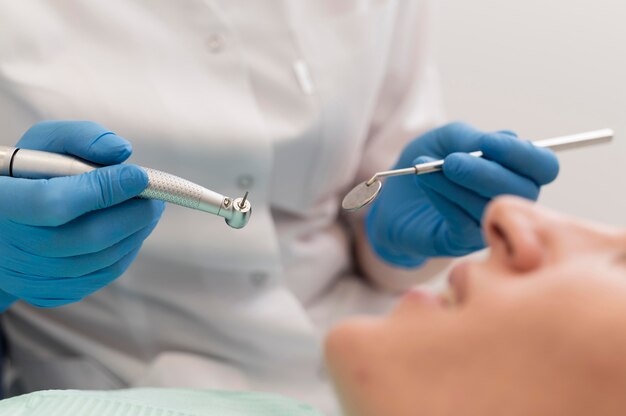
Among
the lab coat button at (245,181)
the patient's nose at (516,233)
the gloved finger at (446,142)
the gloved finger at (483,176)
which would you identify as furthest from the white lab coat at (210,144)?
the patient's nose at (516,233)

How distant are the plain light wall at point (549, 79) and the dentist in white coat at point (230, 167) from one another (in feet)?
0.85

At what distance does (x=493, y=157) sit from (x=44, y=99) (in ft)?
1.73

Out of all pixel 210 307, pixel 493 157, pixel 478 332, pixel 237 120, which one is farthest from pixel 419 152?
pixel 478 332

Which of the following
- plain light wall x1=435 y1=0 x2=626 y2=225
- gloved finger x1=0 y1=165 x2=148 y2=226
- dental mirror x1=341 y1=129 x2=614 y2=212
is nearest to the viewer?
gloved finger x1=0 y1=165 x2=148 y2=226

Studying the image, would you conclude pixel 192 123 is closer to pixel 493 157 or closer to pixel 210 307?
pixel 210 307

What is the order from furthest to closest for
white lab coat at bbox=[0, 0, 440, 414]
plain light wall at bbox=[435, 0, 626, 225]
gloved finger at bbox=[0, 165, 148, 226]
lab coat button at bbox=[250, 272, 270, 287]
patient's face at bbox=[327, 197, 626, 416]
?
plain light wall at bbox=[435, 0, 626, 225] < lab coat button at bbox=[250, 272, 270, 287] < white lab coat at bbox=[0, 0, 440, 414] < gloved finger at bbox=[0, 165, 148, 226] < patient's face at bbox=[327, 197, 626, 416]

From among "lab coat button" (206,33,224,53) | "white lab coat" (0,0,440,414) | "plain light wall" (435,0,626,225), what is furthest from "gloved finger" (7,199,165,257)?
"plain light wall" (435,0,626,225)

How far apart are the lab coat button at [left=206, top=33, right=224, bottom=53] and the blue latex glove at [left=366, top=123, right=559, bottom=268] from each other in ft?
0.94

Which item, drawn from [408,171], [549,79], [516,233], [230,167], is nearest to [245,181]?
[230,167]

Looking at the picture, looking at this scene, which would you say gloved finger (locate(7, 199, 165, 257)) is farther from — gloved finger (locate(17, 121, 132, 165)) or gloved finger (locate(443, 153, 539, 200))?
gloved finger (locate(443, 153, 539, 200))

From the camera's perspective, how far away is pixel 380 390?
19.1 inches

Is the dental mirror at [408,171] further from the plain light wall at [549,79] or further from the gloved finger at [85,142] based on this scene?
the plain light wall at [549,79]

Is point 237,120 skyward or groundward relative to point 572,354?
groundward

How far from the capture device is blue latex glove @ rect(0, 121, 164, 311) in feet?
1.98
